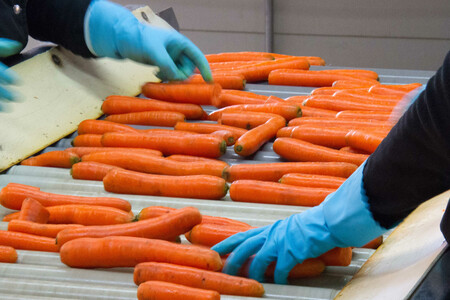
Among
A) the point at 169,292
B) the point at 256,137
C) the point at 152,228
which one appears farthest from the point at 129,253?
the point at 256,137

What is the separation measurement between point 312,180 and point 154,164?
2.25 feet

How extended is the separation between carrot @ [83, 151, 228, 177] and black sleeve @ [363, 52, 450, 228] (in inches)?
40.6

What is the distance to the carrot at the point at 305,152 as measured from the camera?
264 centimetres

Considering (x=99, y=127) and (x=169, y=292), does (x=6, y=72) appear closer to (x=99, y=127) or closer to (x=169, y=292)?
(x=99, y=127)

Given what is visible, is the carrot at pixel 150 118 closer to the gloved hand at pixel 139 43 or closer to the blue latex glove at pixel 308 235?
the gloved hand at pixel 139 43

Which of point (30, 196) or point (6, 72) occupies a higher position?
point (6, 72)

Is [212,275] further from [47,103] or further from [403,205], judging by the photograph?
[47,103]

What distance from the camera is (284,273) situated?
5.78ft

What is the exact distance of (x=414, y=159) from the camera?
136cm

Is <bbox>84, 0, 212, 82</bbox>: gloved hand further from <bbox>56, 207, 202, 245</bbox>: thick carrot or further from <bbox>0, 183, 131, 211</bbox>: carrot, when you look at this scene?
<bbox>56, 207, 202, 245</bbox>: thick carrot

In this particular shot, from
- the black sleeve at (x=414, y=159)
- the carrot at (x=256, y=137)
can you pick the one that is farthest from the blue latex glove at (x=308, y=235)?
the carrot at (x=256, y=137)

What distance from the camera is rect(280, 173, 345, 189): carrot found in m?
2.33

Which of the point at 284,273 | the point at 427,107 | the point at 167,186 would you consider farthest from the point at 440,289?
the point at 167,186

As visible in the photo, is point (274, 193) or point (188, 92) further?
point (188, 92)
